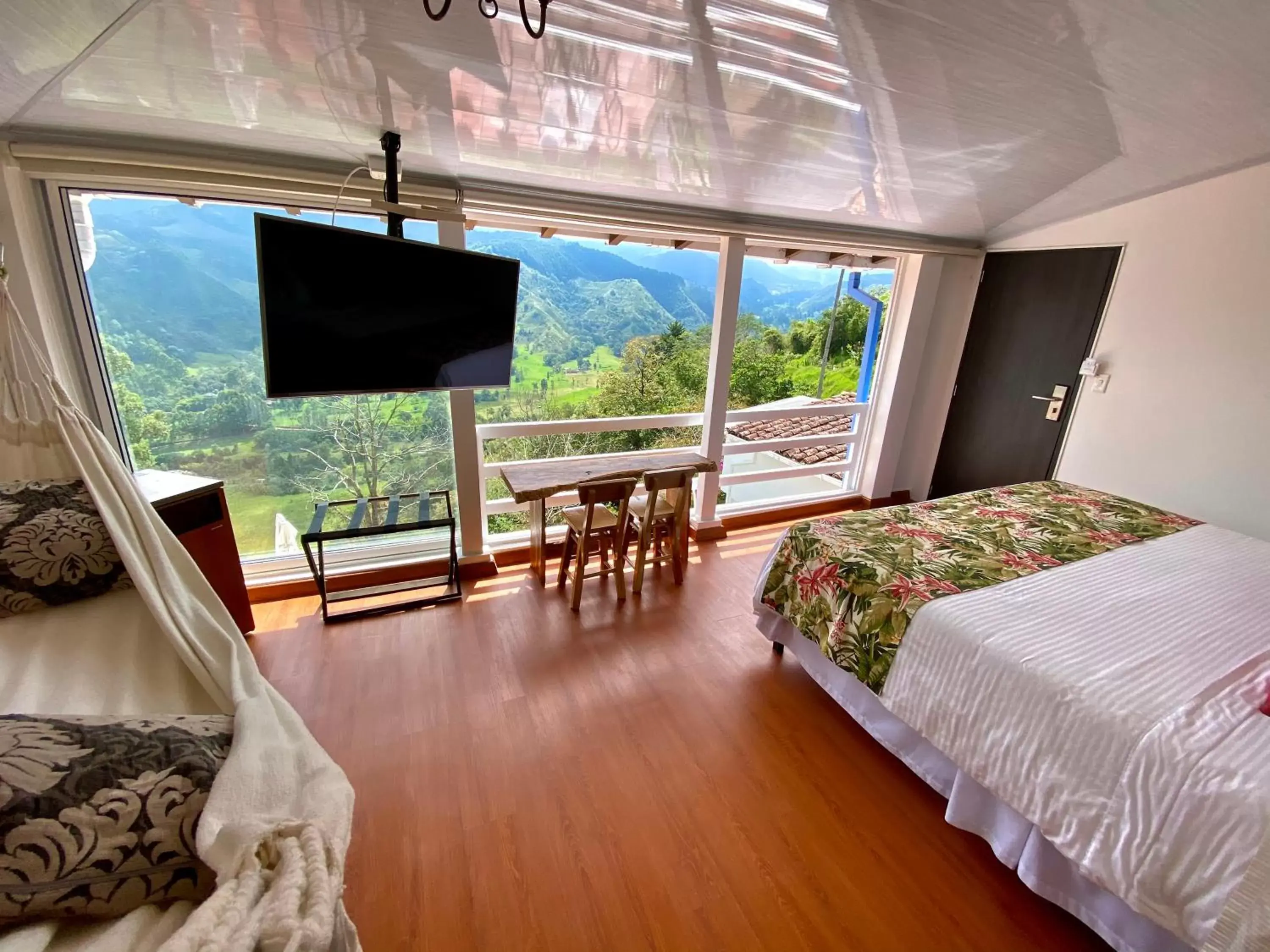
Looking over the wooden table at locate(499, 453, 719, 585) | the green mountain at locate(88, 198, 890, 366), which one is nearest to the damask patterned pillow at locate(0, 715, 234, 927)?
the green mountain at locate(88, 198, 890, 366)

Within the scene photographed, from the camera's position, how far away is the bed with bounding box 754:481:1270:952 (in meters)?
1.04

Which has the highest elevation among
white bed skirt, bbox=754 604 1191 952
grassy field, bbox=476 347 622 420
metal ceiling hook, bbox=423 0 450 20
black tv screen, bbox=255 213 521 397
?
metal ceiling hook, bbox=423 0 450 20

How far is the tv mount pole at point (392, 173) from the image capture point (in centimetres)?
184

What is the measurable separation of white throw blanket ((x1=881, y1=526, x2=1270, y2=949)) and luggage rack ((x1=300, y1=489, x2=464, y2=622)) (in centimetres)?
211

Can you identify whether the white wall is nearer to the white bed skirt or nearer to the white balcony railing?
the white balcony railing

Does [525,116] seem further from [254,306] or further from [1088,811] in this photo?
[1088,811]

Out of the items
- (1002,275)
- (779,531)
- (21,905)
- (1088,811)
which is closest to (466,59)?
(21,905)

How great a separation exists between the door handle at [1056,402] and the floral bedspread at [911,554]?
2.75ft

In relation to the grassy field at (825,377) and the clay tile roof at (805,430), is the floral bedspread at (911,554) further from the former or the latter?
the grassy field at (825,377)

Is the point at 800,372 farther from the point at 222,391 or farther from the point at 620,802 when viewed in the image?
the point at 222,391

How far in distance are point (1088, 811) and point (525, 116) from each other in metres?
2.54

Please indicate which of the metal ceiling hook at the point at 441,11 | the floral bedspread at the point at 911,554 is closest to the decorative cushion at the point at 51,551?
the metal ceiling hook at the point at 441,11

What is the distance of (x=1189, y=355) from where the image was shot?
8.54ft

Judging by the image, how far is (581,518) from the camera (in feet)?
9.30
